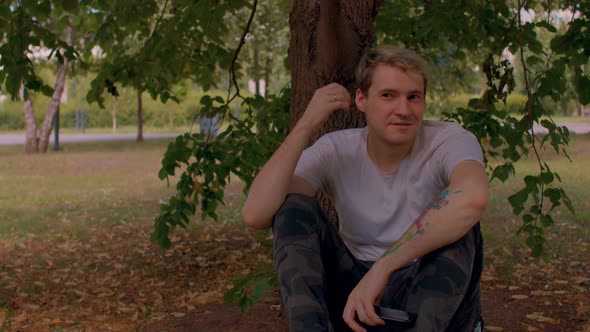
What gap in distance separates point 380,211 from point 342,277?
1.05 ft

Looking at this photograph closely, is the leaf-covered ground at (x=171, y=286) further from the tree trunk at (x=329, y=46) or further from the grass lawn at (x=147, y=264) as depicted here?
the tree trunk at (x=329, y=46)

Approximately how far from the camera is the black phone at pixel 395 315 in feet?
8.52

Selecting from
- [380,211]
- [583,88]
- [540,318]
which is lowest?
[540,318]

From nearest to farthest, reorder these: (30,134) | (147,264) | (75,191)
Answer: (147,264)
(75,191)
(30,134)

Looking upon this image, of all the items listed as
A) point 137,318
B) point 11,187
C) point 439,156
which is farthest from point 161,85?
point 11,187

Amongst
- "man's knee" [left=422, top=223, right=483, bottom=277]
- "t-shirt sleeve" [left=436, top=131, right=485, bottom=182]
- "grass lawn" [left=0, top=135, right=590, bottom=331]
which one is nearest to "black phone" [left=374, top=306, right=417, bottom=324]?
"man's knee" [left=422, top=223, right=483, bottom=277]

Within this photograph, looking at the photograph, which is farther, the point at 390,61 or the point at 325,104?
the point at 325,104

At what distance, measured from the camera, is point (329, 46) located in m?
4.02

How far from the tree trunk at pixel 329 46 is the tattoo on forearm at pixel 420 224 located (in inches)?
52.2

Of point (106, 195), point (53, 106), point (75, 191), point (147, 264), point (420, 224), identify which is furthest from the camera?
point (53, 106)

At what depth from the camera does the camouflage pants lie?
2562 millimetres

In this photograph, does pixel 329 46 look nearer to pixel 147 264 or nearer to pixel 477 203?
pixel 477 203

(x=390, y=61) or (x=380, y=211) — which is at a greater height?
(x=390, y=61)

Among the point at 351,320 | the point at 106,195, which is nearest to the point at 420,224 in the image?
the point at 351,320
